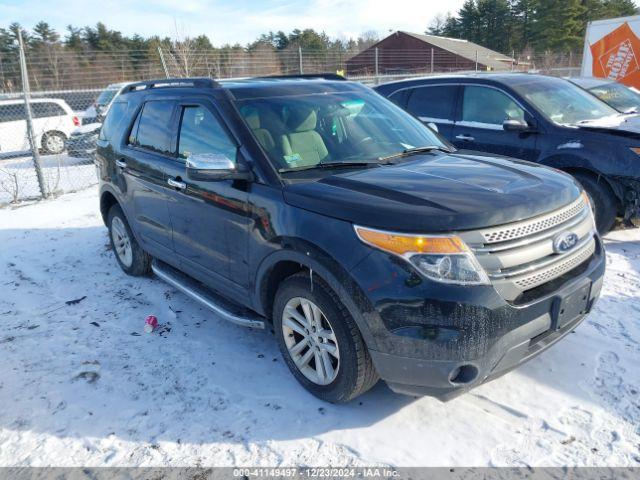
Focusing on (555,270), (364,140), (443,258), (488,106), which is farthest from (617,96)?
(443,258)

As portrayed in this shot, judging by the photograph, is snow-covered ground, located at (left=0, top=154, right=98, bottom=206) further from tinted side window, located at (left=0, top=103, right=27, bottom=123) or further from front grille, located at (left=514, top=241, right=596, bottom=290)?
front grille, located at (left=514, top=241, right=596, bottom=290)

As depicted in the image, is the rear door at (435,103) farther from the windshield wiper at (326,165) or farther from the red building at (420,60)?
the red building at (420,60)

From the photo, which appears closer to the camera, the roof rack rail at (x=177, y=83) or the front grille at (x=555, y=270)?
the front grille at (x=555, y=270)

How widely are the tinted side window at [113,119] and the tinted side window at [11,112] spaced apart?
11.7m

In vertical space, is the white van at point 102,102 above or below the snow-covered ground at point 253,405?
above

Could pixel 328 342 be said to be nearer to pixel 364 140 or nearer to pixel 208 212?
pixel 208 212

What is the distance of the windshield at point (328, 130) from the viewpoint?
10.5ft

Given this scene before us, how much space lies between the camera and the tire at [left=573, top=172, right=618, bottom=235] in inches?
199

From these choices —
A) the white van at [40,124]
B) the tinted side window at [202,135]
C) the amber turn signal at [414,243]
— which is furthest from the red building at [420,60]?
the amber turn signal at [414,243]

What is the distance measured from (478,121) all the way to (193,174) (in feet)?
13.9

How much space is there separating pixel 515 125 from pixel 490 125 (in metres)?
0.51

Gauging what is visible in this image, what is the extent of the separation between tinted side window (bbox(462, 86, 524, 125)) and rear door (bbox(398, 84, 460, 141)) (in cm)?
19

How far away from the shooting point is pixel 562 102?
19.1 ft

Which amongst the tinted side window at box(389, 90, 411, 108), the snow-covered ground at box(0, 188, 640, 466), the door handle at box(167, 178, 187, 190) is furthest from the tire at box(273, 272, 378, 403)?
the tinted side window at box(389, 90, 411, 108)
